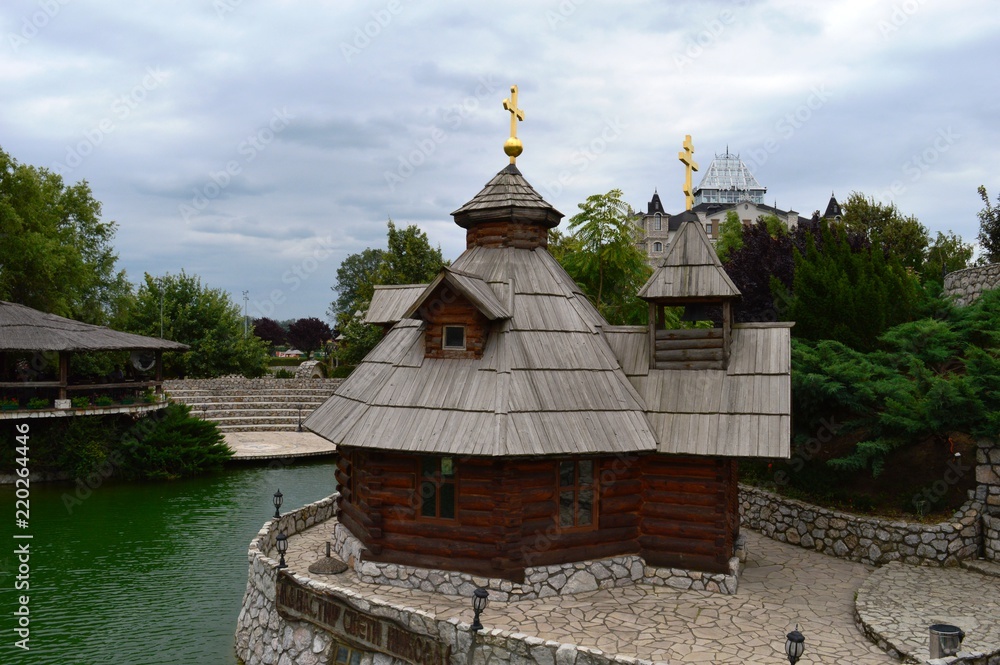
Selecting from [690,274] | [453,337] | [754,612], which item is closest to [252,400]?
[453,337]

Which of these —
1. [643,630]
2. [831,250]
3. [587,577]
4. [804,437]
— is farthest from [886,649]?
[831,250]

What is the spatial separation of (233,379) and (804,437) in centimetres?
3395

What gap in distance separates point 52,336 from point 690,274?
23.5 metres

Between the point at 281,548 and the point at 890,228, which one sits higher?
the point at 890,228

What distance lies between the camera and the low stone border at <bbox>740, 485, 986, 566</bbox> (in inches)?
528

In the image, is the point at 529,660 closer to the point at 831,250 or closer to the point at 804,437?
the point at 804,437

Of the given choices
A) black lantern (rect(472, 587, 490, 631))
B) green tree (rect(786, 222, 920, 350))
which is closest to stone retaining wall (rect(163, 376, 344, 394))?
green tree (rect(786, 222, 920, 350))

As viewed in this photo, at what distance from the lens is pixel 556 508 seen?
11.6 m

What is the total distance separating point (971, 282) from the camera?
22.9m

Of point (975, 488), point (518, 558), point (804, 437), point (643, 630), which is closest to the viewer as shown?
point (643, 630)

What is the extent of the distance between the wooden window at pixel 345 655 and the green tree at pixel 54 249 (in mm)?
29076

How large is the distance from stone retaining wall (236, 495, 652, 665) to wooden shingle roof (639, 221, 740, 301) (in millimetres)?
6684

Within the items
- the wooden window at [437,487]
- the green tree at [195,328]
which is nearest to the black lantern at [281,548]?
the wooden window at [437,487]

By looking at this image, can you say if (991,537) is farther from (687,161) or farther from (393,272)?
(393,272)
